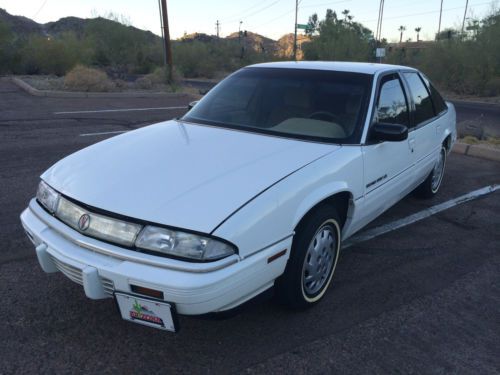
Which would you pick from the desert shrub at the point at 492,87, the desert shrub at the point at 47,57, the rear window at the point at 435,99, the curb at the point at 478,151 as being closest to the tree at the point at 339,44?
the desert shrub at the point at 492,87

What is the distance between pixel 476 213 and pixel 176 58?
37.8 meters

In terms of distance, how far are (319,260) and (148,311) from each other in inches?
46.9

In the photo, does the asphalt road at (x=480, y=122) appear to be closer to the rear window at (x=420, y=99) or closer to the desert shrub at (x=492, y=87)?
the desert shrub at (x=492, y=87)

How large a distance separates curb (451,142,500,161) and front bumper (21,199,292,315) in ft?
20.6

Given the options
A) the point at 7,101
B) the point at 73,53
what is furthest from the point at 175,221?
the point at 73,53

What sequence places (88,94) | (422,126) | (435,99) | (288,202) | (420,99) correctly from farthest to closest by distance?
(88,94), (435,99), (420,99), (422,126), (288,202)

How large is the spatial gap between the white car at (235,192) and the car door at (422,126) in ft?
0.30

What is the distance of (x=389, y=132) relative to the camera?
3086 mm

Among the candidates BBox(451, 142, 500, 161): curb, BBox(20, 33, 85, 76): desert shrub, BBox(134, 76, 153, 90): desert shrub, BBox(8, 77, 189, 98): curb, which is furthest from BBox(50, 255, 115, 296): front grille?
BBox(20, 33, 85, 76): desert shrub

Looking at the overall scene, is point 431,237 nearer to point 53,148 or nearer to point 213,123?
point 213,123

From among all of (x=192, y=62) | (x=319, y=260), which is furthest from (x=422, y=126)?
(x=192, y=62)

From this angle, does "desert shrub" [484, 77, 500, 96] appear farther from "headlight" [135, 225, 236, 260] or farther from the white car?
"headlight" [135, 225, 236, 260]

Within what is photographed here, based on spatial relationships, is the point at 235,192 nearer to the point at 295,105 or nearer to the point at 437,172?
the point at 295,105

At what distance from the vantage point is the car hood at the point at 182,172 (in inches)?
86.3
